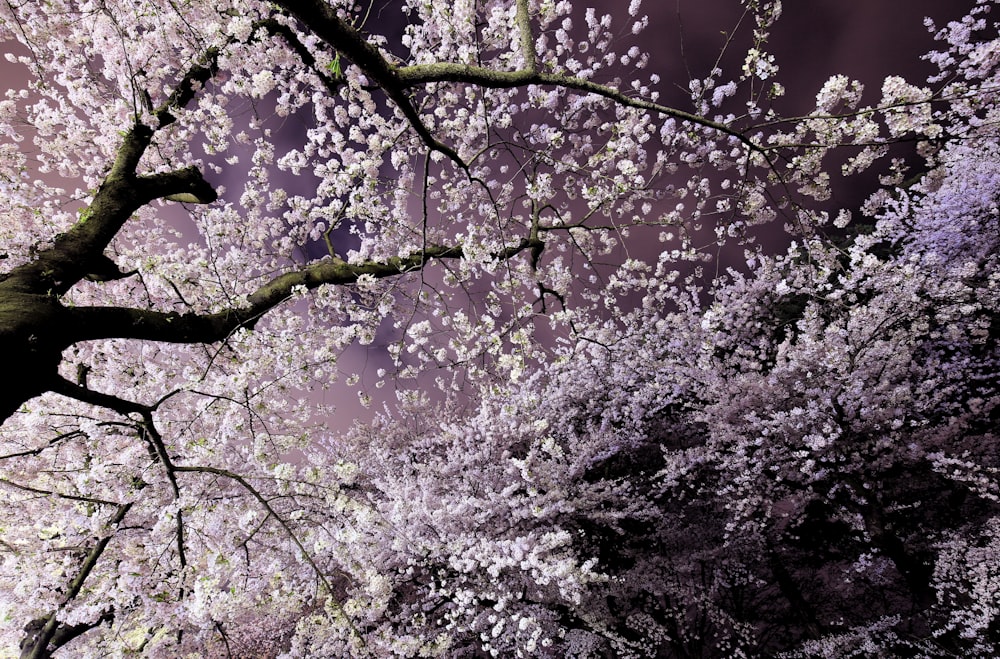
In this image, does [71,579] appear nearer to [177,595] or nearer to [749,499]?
[177,595]

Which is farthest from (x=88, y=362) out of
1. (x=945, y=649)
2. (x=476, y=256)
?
(x=945, y=649)

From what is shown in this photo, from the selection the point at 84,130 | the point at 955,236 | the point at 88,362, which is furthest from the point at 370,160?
the point at 955,236

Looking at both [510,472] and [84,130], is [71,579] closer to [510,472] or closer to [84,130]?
[84,130]

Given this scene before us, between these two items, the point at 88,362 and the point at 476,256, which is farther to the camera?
the point at 88,362

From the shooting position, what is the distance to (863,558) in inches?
472

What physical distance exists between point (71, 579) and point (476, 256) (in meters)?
7.14

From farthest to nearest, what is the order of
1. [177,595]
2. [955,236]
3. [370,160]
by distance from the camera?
[955,236], [370,160], [177,595]

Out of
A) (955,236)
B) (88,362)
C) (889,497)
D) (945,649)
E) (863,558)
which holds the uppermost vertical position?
(955,236)

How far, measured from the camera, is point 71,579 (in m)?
6.14

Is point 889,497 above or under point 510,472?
under

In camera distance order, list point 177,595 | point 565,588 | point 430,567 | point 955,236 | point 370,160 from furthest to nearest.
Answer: point 955,236
point 430,567
point 565,588
point 370,160
point 177,595

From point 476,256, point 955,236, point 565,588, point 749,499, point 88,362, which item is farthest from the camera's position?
point 955,236

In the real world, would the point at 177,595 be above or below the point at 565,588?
above

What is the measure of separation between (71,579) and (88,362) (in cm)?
337
